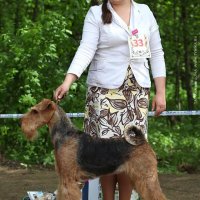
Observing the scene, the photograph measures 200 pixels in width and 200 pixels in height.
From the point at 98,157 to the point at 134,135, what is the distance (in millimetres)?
325

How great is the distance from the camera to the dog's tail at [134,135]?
4.20 meters

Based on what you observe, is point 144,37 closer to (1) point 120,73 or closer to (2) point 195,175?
(1) point 120,73

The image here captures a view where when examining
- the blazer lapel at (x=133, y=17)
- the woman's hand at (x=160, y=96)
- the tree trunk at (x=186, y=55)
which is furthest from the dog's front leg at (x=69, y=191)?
the tree trunk at (x=186, y=55)

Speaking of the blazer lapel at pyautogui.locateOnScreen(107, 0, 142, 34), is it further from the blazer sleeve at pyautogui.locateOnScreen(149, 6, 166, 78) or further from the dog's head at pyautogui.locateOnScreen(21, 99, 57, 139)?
the dog's head at pyautogui.locateOnScreen(21, 99, 57, 139)

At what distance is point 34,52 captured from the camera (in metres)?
8.35

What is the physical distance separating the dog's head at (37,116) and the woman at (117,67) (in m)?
0.10

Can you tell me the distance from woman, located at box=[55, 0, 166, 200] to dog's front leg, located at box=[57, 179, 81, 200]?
0.47 metres

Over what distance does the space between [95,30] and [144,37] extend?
0.40 m

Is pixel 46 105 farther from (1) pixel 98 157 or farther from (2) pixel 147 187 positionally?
(2) pixel 147 187

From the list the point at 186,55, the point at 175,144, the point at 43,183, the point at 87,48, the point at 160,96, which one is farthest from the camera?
the point at 186,55

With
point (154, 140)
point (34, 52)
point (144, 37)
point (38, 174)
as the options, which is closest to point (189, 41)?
point (154, 140)

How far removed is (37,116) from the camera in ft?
13.8

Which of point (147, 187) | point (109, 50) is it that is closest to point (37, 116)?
point (109, 50)

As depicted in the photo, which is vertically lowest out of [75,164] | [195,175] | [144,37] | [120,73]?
[195,175]
